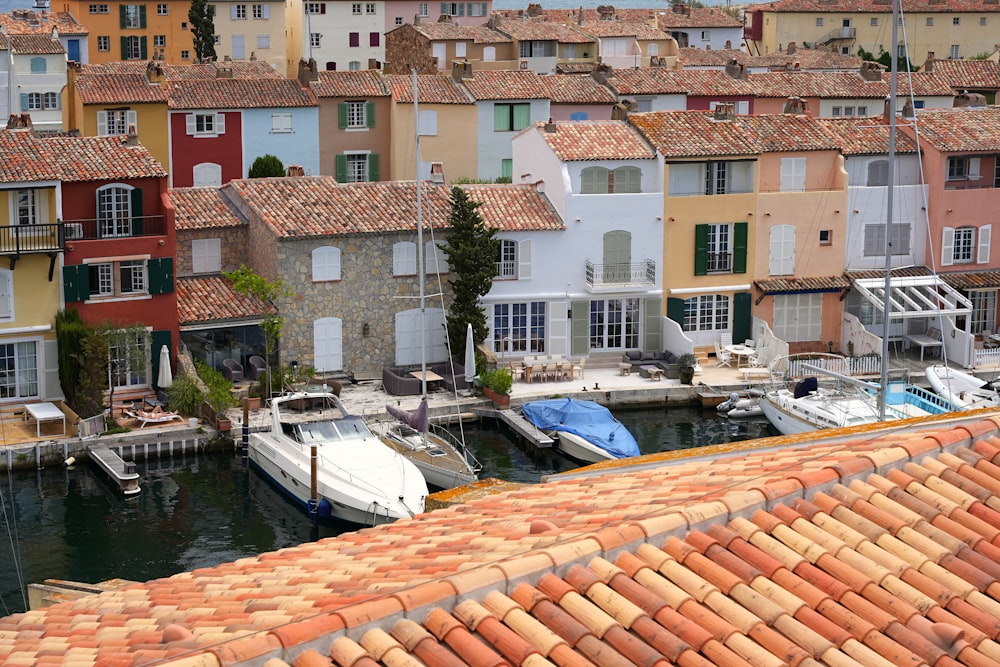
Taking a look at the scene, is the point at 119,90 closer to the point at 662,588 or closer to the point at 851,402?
the point at 851,402

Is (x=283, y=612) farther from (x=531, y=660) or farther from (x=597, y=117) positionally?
(x=597, y=117)

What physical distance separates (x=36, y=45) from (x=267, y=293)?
3794cm

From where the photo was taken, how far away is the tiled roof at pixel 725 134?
51.3 meters

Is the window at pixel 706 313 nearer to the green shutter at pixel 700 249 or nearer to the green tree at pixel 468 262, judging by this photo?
the green shutter at pixel 700 249

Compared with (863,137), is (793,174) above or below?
below

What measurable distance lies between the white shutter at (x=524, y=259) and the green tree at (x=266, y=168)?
19201 mm

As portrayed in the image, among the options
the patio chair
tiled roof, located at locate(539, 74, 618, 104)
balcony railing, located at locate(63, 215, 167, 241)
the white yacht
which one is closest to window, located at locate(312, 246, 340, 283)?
balcony railing, located at locate(63, 215, 167, 241)

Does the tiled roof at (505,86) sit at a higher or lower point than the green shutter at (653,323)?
higher

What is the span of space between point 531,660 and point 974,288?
44425 millimetres

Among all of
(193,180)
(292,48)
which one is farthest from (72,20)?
(193,180)

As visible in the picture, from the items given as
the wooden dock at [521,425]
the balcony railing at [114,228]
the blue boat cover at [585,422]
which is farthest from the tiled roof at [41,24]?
the blue boat cover at [585,422]

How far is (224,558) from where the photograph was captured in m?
35.7

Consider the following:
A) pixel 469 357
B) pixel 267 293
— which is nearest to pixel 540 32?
pixel 469 357

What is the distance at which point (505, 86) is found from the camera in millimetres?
69000
